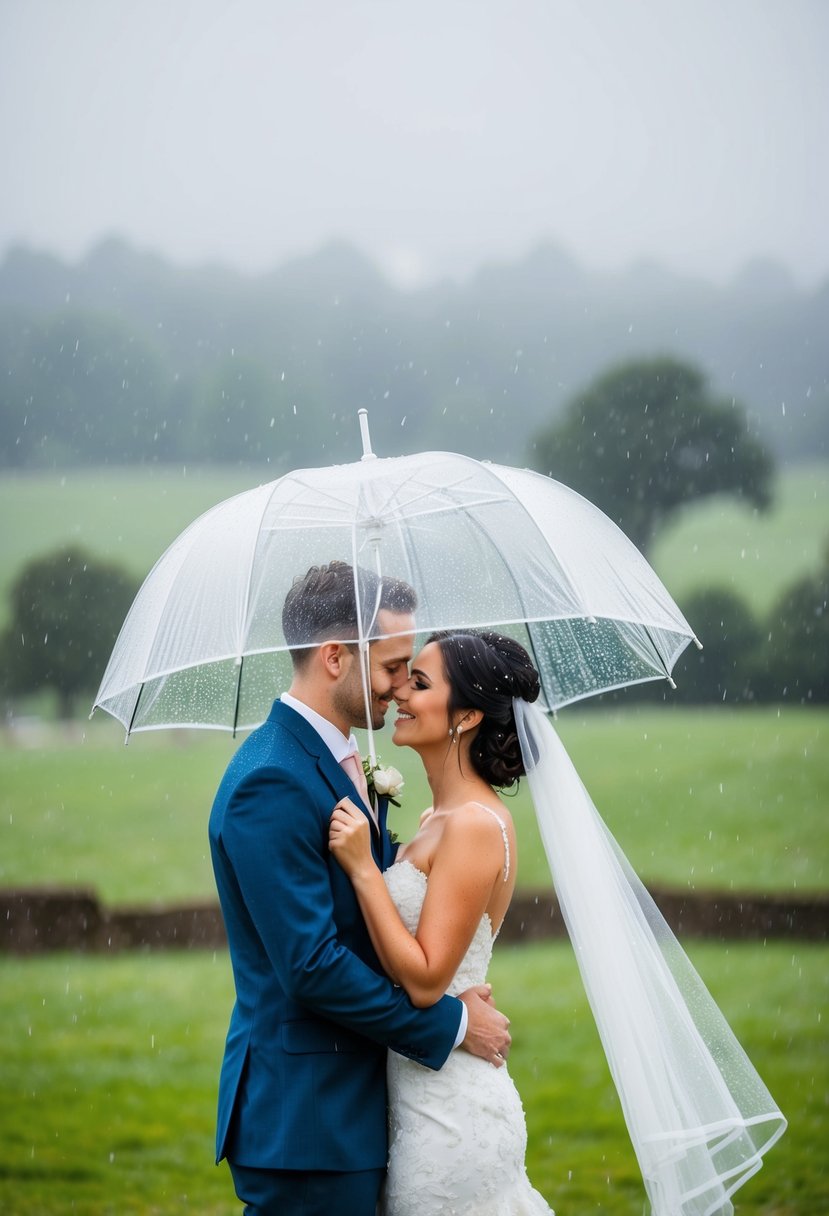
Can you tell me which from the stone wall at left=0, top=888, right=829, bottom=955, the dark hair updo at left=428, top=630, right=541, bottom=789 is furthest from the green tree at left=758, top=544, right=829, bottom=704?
the dark hair updo at left=428, top=630, right=541, bottom=789

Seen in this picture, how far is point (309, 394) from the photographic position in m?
25.3

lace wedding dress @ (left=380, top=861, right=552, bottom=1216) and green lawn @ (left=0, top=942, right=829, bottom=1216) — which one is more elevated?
lace wedding dress @ (left=380, top=861, right=552, bottom=1216)

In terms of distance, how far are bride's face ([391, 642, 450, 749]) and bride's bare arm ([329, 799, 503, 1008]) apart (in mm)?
210

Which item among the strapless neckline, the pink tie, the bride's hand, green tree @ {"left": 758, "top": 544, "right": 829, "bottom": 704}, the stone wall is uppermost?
the pink tie

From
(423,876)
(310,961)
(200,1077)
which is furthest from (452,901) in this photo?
(200,1077)

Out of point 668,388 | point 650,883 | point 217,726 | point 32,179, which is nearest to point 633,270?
point 668,388

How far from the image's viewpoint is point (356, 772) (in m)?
3.01

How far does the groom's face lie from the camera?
9.41ft

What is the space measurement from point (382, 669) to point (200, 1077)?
718 cm

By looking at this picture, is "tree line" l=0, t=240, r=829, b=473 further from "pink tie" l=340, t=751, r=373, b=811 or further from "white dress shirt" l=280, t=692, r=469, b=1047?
"white dress shirt" l=280, t=692, r=469, b=1047

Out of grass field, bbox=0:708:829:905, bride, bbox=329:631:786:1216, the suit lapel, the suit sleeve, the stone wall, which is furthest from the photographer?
grass field, bbox=0:708:829:905

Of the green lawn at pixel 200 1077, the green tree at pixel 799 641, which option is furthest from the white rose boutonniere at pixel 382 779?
the green tree at pixel 799 641

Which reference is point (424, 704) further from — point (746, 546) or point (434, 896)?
point (746, 546)

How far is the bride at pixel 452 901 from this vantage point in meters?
2.79
